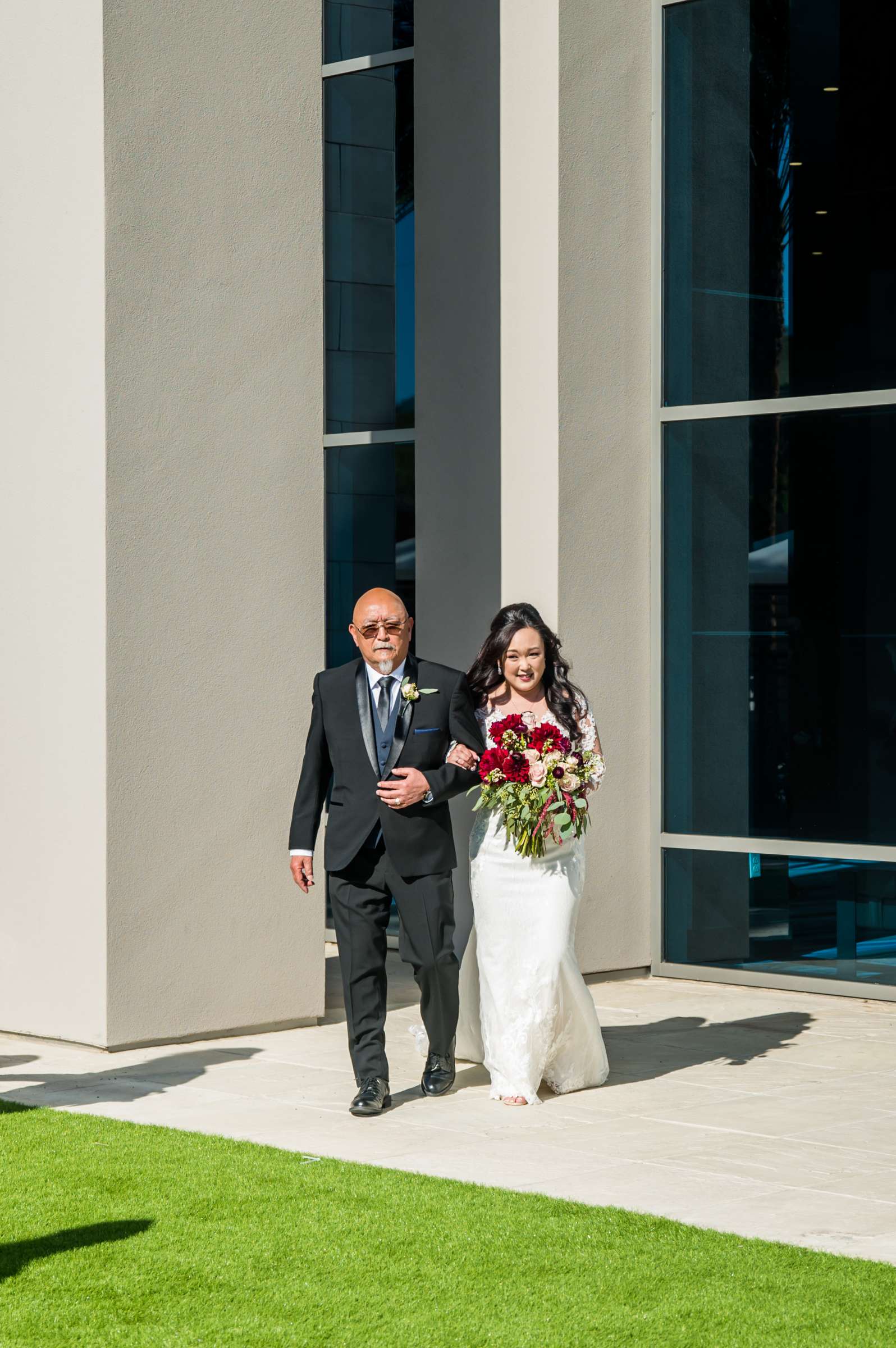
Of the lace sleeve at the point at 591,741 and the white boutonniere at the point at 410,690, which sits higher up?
the white boutonniere at the point at 410,690

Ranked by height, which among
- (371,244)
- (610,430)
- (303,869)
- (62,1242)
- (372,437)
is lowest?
(62,1242)

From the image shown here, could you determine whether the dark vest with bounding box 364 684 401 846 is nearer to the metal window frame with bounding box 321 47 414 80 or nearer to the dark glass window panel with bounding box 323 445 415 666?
the dark glass window panel with bounding box 323 445 415 666

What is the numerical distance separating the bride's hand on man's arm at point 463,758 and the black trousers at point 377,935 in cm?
44

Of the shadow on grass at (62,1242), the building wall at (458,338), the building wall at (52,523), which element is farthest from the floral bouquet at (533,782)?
the building wall at (458,338)

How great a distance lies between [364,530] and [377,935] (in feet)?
19.9

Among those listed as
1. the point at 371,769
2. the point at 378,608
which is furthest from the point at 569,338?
the point at 371,769

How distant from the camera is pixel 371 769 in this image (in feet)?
23.3

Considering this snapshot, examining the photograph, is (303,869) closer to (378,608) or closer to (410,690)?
(410,690)

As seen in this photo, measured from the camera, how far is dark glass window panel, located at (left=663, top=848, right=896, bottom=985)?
393 inches

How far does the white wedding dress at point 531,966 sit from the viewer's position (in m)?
7.21

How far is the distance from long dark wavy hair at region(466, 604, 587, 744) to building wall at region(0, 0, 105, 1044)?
1815mm

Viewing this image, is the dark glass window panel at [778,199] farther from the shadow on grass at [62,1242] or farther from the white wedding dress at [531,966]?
the shadow on grass at [62,1242]

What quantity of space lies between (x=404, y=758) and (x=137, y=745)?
165cm

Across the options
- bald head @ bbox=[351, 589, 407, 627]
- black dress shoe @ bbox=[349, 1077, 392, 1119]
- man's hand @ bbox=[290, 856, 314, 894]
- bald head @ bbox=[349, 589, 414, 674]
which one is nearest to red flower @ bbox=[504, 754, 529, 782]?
bald head @ bbox=[349, 589, 414, 674]
